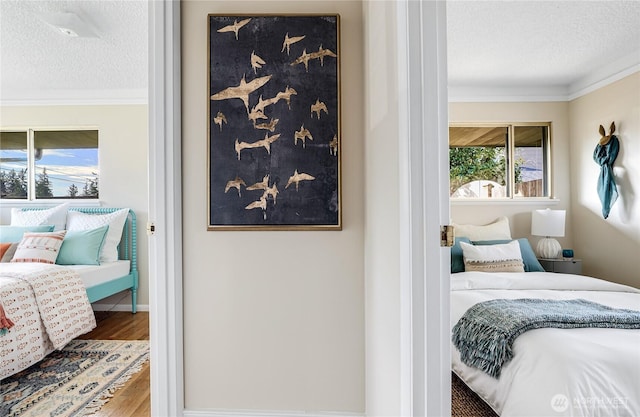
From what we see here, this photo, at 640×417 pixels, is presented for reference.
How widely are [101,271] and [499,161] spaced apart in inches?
165

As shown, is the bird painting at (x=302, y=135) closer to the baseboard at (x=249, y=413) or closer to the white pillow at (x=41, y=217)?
the baseboard at (x=249, y=413)

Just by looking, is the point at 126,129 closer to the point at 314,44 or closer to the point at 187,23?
the point at 187,23

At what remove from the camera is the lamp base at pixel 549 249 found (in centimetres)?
355

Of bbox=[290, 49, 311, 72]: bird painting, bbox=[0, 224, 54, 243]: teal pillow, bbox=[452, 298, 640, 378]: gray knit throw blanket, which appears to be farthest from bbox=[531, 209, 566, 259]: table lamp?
bbox=[0, 224, 54, 243]: teal pillow

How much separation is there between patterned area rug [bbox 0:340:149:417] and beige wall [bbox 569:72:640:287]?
4.15 meters

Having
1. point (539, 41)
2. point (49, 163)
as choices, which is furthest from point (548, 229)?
point (49, 163)

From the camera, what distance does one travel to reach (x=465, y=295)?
2488 mm

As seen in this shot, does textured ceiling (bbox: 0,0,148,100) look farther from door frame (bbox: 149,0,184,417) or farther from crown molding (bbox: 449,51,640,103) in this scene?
crown molding (bbox: 449,51,640,103)

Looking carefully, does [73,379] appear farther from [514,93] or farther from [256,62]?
[514,93]

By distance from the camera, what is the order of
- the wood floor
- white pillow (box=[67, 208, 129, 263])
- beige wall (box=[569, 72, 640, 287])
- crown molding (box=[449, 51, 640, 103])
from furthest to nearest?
crown molding (box=[449, 51, 640, 103]) → white pillow (box=[67, 208, 129, 263]) → beige wall (box=[569, 72, 640, 287]) → the wood floor

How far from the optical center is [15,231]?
3.42 meters

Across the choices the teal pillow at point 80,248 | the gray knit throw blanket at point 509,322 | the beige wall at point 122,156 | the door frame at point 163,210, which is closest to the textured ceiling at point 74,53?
the beige wall at point 122,156

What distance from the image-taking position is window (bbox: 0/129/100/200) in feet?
13.1

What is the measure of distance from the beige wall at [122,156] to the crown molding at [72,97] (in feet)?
0.18
